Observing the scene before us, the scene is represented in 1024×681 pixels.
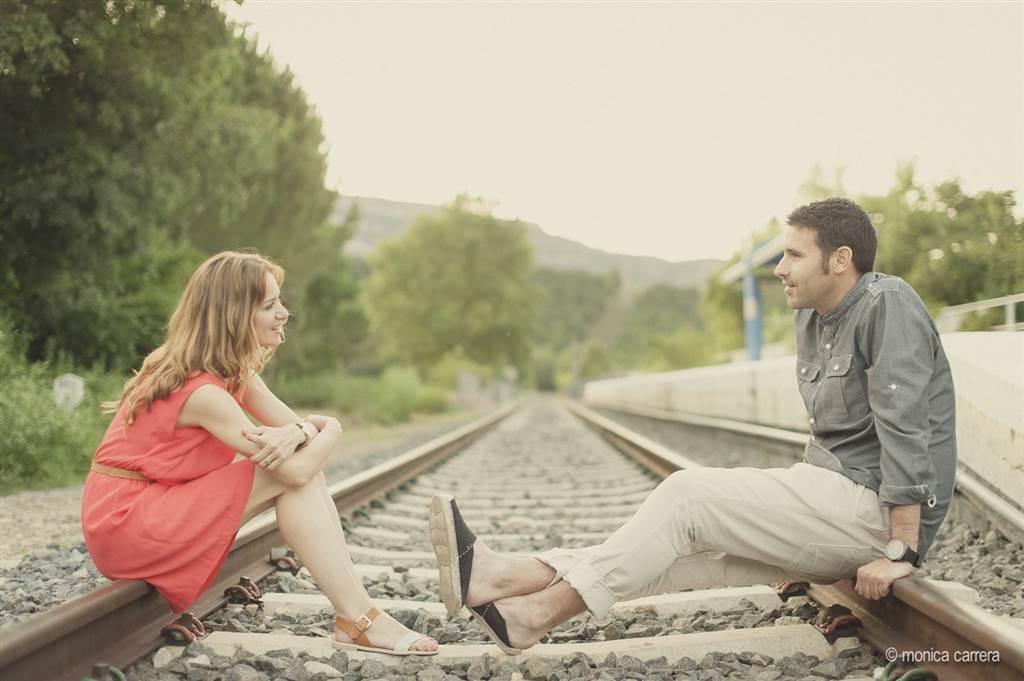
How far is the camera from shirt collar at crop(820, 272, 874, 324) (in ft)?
8.62

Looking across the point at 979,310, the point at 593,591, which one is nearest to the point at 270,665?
the point at 593,591

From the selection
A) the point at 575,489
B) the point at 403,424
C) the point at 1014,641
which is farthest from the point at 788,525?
the point at 403,424

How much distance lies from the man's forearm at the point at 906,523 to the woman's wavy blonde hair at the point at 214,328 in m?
1.85

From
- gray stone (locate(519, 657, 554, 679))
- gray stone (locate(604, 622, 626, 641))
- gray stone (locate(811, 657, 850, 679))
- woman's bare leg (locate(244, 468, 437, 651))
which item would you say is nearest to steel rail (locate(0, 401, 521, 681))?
woman's bare leg (locate(244, 468, 437, 651))

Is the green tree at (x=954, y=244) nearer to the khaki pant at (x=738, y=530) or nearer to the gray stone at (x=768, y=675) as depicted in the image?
the khaki pant at (x=738, y=530)

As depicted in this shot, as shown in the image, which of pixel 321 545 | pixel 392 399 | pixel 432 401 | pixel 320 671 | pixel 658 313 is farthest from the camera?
pixel 658 313

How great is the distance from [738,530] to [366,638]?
3.51ft

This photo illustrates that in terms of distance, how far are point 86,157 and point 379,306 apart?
35.5 m

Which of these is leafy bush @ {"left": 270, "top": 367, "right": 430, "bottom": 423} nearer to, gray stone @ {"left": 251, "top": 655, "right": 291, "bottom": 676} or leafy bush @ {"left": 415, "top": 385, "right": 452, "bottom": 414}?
leafy bush @ {"left": 415, "top": 385, "right": 452, "bottom": 414}

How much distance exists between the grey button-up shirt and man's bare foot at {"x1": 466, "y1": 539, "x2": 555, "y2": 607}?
874 mm

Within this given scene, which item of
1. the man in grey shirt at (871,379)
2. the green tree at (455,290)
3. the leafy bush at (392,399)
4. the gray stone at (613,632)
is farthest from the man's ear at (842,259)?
the green tree at (455,290)

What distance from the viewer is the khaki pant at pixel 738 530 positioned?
8.14ft

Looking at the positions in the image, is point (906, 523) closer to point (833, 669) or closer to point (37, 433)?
point (833, 669)

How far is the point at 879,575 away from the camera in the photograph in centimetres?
239
